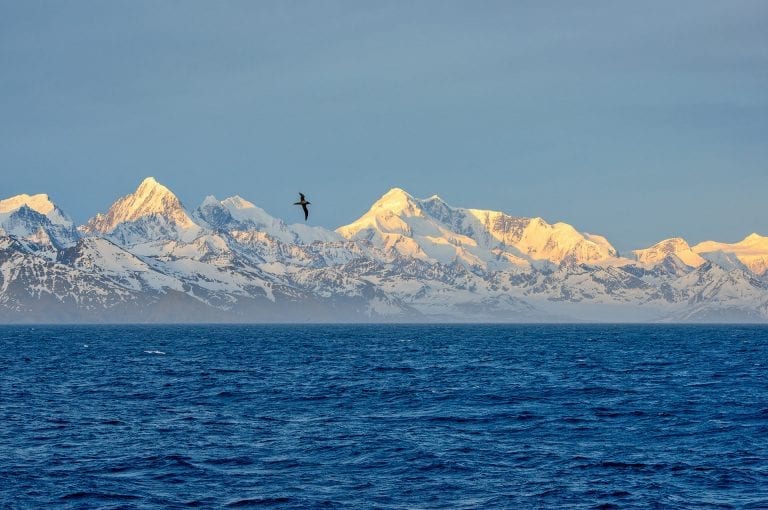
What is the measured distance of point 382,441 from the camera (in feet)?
220

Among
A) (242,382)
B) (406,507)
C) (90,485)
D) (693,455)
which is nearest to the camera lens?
(406,507)

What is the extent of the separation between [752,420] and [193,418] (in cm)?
3814

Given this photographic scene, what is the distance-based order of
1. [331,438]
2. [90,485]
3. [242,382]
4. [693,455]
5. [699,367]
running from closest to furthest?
[90,485], [693,455], [331,438], [242,382], [699,367]

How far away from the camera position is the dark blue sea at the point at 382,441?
52.5 meters

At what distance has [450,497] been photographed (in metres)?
52.1

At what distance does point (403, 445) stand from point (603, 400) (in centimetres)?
2999

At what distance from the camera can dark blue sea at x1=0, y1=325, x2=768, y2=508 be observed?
52500 millimetres

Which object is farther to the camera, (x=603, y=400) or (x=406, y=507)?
(x=603, y=400)

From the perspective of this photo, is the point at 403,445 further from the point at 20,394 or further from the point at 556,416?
the point at 20,394

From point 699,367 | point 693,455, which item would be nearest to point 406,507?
point 693,455

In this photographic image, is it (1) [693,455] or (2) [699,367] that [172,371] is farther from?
(1) [693,455]

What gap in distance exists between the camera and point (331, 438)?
6794 centimetres

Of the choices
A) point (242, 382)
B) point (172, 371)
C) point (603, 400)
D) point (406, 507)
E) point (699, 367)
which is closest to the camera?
point (406, 507)

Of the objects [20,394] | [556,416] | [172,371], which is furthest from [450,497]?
[172,371]
